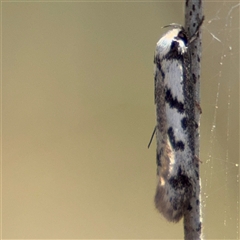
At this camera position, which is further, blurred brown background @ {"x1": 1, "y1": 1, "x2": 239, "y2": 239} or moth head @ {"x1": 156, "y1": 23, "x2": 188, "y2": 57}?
blurred brown background @ {"x1": 1, "y1": 1, "x2": 239, "y2": 239}

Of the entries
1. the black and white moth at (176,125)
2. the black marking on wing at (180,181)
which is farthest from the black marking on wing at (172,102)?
the black marking on wing at (180,181)

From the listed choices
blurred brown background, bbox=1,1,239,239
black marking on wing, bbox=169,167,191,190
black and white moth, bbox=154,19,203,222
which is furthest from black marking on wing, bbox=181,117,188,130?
blurred brown background, bbox=1,1,239,239

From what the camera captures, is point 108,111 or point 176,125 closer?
point 176,125

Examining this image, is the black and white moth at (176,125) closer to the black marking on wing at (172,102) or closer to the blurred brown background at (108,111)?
the black marking on wing at (172,102)

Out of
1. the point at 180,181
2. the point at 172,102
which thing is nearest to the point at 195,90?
the point at 172,102

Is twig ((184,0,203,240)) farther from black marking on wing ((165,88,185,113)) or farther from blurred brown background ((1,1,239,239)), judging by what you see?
blurred brown background ((1,1,239,239))

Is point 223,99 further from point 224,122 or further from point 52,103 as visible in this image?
point 52,103

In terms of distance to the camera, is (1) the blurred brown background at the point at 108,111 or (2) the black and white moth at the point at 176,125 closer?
(2) the black and white moth at the point at 176,125

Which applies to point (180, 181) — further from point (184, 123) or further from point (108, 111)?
point (108, 111)
